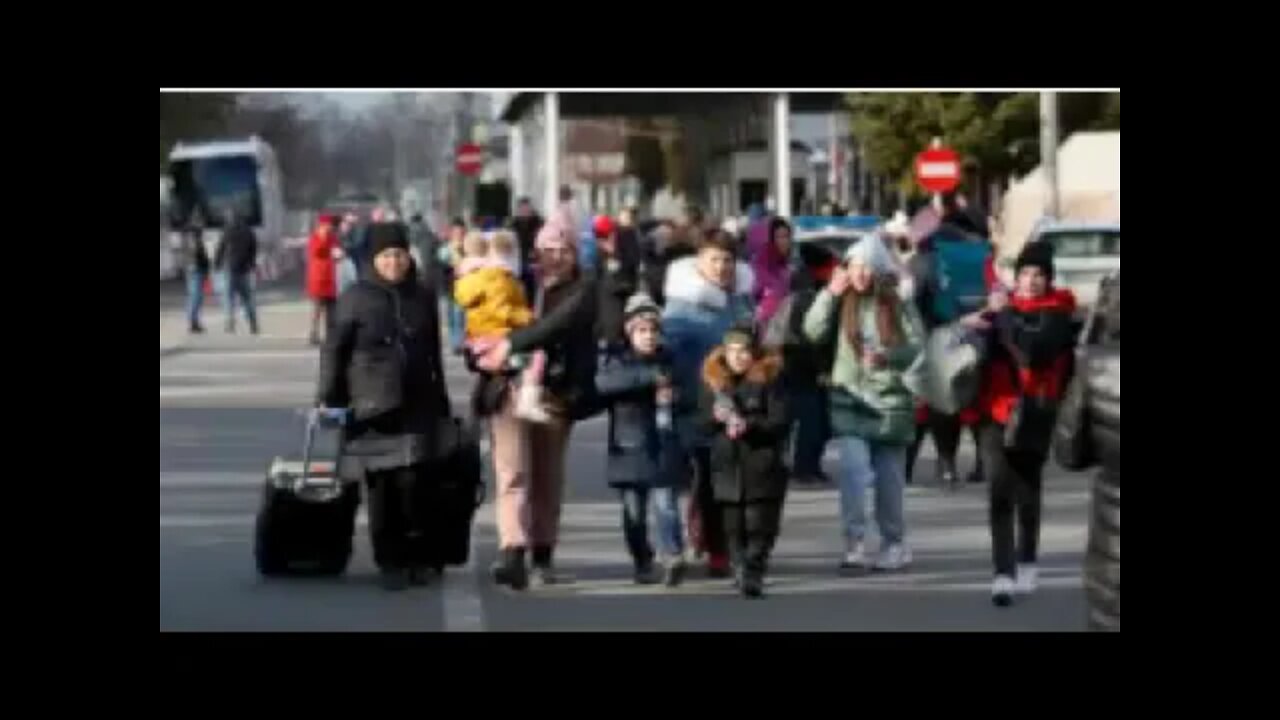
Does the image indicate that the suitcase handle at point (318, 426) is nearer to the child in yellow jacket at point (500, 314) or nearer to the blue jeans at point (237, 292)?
the child in yellow jacket at point (500, 314)

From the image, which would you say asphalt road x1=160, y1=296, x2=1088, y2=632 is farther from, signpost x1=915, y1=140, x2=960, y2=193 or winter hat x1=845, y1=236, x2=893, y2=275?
signpost x1=915, y1=140, x2=960, y2=193

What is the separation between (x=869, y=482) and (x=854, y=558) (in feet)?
1.22

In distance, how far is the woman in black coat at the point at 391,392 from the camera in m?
14.6

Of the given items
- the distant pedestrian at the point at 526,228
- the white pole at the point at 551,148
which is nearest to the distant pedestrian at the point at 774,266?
the distant pedestrian at the point at 526,228

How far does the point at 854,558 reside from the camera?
50.7 ft

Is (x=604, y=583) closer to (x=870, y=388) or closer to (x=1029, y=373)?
(x=870, y=388)

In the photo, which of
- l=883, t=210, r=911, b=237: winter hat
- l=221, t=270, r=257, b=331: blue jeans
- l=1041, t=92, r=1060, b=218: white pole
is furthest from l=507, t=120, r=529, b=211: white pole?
l=883, t=210, r=911, b=237: winter hat

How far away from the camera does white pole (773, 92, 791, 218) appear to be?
53844 millimetres

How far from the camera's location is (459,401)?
28.4 m

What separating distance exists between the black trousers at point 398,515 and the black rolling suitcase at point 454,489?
70 millimetres
